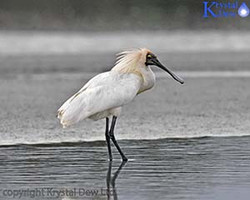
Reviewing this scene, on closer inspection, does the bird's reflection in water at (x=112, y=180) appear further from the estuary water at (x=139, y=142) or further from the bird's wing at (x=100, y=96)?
the bird's wing at (x=100, y=96)

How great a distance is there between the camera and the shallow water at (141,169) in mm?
9211

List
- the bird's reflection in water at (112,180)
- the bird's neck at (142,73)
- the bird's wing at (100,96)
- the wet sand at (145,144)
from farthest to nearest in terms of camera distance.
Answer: the bird's neck at (142,73) → the bird's wing at (100,96) → the wet sand at (145,144) → the bird's reflection in water at (112,180)

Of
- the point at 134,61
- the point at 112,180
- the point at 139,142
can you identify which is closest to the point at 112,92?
the point at 134,61

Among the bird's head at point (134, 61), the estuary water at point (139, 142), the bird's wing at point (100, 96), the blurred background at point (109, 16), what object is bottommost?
the blurred background at point (109, 16)

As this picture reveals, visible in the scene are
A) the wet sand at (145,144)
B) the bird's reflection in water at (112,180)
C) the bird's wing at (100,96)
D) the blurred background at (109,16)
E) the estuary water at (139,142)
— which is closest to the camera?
the bird's reflection in water at (112,180)

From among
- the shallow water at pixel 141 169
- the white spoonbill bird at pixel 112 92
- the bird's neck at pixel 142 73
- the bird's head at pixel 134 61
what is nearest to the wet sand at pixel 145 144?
the shallow water at pixel 141 169

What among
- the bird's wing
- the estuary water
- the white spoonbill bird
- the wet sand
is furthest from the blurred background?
the bird's wing

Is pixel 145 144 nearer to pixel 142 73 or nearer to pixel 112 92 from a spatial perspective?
pixel 142 73

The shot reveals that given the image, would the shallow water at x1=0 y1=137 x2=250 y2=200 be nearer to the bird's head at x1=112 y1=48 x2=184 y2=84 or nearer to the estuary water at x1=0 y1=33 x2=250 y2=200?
the estuary water at x1=0 y1=33 x2=250 y2=200

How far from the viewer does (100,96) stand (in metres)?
11.7

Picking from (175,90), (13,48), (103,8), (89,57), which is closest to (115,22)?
(103,8)

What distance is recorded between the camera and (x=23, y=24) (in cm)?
3947

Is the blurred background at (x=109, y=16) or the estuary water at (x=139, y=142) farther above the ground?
the estuary water at (x=139, y=142)

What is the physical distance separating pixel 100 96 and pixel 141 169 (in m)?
1.36
